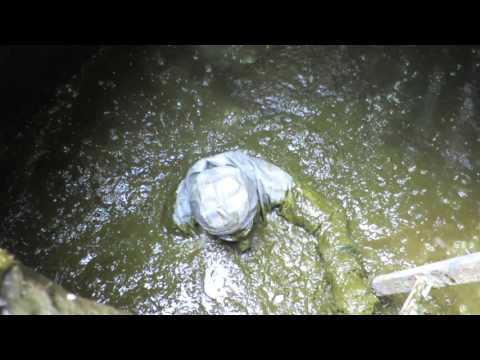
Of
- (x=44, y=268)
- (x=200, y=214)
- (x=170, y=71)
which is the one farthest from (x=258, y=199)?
(x=170, y=71)

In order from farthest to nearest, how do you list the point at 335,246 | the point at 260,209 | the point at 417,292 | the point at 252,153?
1. the point at 252,153
2. the point at 260,209
3. the point at 335,246
4. the point at 417,292

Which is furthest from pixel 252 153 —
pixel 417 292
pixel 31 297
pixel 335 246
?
pixel 31 297

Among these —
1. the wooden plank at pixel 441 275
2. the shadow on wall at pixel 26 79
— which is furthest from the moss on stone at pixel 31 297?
the shadow on wall at pixel 26 79

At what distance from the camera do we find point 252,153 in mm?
3629

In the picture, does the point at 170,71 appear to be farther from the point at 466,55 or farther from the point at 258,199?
the point at 466,55

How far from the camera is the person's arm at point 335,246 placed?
263cm

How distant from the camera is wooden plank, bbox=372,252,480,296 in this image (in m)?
2.00

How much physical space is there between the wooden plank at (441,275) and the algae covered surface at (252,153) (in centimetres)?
34

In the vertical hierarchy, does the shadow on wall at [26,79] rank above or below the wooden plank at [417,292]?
above

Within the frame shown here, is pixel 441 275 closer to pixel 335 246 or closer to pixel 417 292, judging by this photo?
pixel 417 292

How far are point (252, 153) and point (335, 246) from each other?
4.07 ft

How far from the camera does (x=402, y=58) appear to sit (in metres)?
4.13

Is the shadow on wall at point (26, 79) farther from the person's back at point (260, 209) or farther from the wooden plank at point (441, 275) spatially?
the wooden plank at point (441, 275)

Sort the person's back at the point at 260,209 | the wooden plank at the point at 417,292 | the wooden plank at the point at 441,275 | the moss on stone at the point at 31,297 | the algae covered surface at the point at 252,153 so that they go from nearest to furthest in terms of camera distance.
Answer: the moss on stone at the point at 31,297, the wooden plank at the point at 441,275, the wooden plank at the point at 417,292, the person's back at the point at 260,209, the algae covered surface at the point at 252,153
